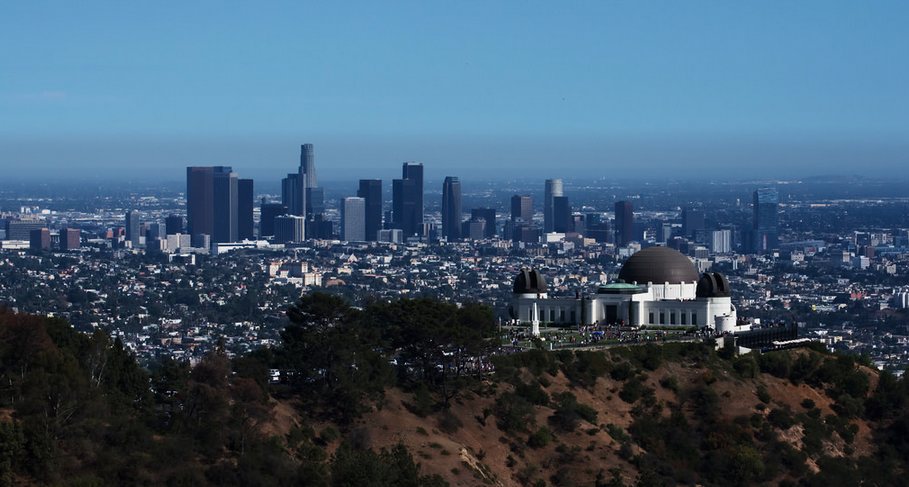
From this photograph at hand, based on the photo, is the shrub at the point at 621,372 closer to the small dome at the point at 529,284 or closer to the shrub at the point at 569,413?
the shrub at the point at 569,413

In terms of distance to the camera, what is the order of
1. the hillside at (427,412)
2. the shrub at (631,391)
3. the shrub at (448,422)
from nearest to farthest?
the hillside at (427,412)
the shrub at (448,422)
the shrub at (631,391)

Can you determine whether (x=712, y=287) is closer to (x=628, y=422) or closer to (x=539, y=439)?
(x=628, y=422)

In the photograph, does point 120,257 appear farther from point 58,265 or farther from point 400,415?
point 400,415

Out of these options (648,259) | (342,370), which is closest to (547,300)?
(648,259)

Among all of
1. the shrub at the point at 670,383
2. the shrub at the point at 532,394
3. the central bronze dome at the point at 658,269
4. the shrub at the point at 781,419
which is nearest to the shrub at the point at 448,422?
the shrub at the point at 532,394

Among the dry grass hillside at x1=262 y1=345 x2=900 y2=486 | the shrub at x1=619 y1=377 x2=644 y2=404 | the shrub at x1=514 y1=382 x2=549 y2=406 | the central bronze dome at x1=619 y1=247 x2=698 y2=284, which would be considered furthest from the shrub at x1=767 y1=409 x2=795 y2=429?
the central bronze dome at x1=619 y1=247 x2=698 y2=284

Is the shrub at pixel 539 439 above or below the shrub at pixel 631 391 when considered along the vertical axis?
below
